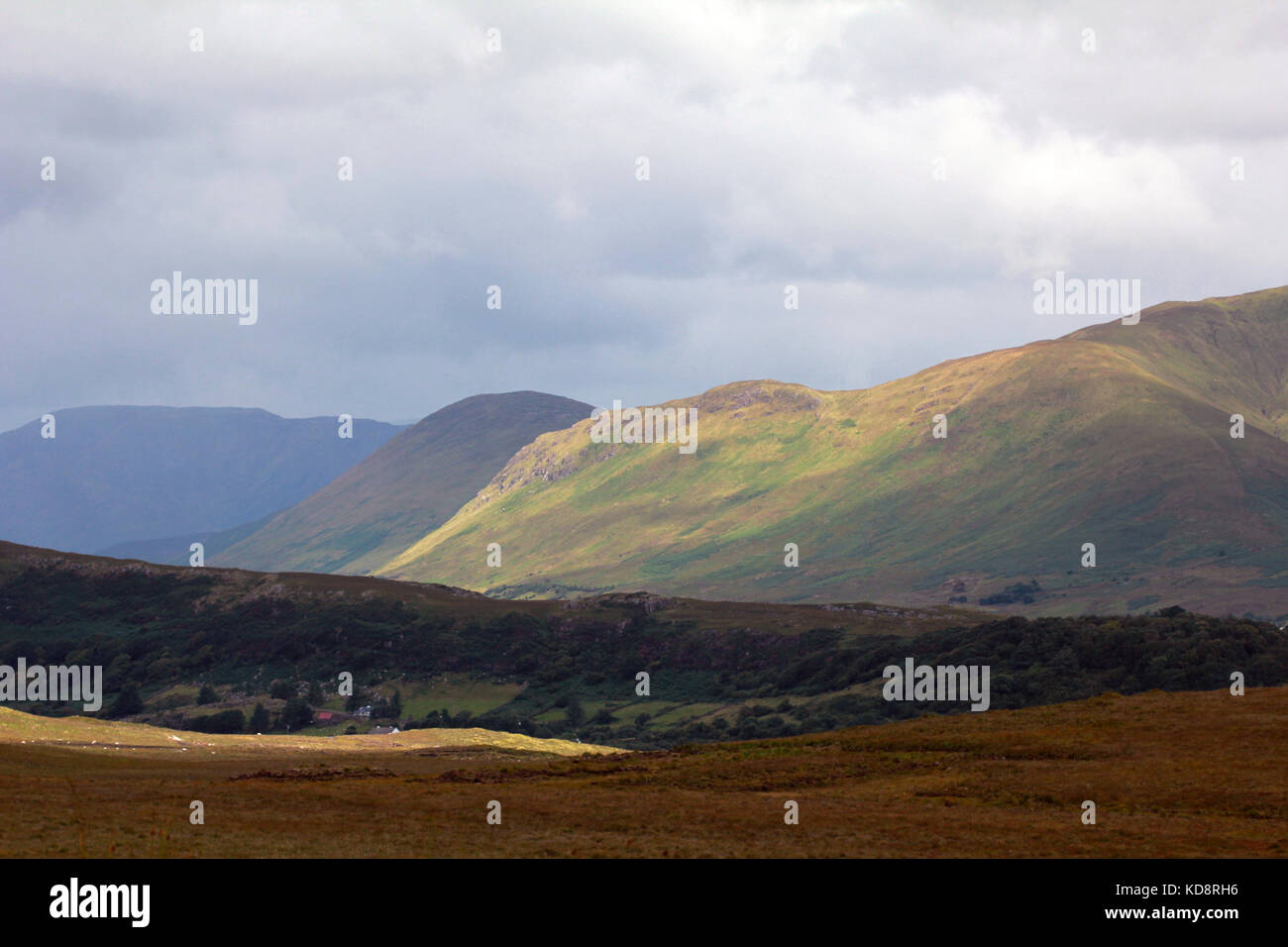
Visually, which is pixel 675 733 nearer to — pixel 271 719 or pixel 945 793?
pixel 271 719

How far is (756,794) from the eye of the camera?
2741 inches

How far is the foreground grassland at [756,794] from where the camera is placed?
49.1 metres

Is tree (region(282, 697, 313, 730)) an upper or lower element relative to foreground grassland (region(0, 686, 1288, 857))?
lower

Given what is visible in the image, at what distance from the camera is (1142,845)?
4916cm

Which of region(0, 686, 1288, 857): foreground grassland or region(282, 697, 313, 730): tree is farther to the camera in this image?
region(282, 697, 313, 730): tree

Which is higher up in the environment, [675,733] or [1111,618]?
[1111,618]

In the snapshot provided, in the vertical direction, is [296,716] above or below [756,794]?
below

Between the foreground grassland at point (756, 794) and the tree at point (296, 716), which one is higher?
the foreground grassland at point (756, 794)

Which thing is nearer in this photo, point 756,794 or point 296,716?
point 756,794

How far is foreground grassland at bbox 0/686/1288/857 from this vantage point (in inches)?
1932

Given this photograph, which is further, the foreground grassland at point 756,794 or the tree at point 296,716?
the tree at point 296,716

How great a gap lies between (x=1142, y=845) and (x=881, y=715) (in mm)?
118962
